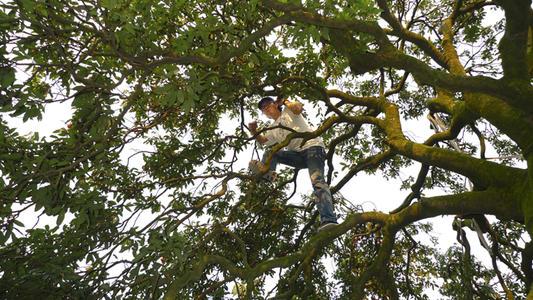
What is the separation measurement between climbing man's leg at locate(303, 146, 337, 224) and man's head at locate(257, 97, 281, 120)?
0.70 meters

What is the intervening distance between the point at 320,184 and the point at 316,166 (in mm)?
386

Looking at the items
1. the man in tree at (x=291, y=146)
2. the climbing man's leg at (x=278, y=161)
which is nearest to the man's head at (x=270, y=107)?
the man in tree at (x=291, y=146)

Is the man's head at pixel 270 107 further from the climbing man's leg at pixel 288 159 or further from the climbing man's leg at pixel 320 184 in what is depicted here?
the climbing man's leg at pixel 320 184

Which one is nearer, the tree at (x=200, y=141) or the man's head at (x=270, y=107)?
the tree at (x=200, y=141)

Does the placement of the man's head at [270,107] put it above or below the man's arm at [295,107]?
above

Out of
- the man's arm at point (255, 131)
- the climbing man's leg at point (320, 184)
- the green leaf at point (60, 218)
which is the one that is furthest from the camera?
the man's arm at point (255, 131)

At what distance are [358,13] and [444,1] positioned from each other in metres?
5.31

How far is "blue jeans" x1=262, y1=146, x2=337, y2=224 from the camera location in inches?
205

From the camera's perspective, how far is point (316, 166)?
225 inches

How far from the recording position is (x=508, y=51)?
3361mm

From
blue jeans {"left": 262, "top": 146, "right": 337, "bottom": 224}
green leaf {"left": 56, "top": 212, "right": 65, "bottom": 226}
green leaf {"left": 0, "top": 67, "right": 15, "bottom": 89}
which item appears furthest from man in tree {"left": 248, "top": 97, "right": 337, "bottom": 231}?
green leaf {"left": 0, "top": 67, "right": 15, "bottom": 89}

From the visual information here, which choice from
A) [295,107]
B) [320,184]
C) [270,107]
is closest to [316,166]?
[320,184]

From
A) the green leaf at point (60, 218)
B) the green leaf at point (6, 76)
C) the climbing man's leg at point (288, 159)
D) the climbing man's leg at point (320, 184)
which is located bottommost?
the green leaf at point (60, 218)

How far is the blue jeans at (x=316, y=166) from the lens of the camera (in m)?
5.22
